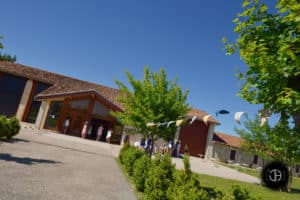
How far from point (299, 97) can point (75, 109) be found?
85.0 ft

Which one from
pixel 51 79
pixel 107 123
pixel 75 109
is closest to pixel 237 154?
pixel 107 123

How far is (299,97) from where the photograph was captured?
3654 mm

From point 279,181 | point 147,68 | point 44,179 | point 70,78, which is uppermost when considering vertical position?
point 70,78

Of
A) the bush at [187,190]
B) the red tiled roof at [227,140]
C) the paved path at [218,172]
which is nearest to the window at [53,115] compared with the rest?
the paved path at [218,172]

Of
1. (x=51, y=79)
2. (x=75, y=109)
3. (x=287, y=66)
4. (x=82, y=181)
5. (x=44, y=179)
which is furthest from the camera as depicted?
(x=51, y=79)

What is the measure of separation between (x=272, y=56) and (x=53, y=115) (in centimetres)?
2608

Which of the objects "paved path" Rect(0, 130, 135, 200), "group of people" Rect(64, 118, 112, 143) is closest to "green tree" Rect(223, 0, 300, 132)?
"paved path" Rect(0, 130, 135, 200)

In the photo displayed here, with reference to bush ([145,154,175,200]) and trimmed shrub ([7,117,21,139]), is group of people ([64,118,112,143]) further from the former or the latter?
bush ([145,154,175,200])

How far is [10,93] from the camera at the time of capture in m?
28.7

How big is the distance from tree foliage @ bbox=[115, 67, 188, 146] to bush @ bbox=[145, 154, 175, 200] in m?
4.95

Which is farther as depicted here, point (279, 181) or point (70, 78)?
point (70, 78)

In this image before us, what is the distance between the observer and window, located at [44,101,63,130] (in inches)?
1057

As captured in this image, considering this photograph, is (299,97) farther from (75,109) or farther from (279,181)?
(75,109)

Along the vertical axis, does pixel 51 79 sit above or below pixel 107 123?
above
